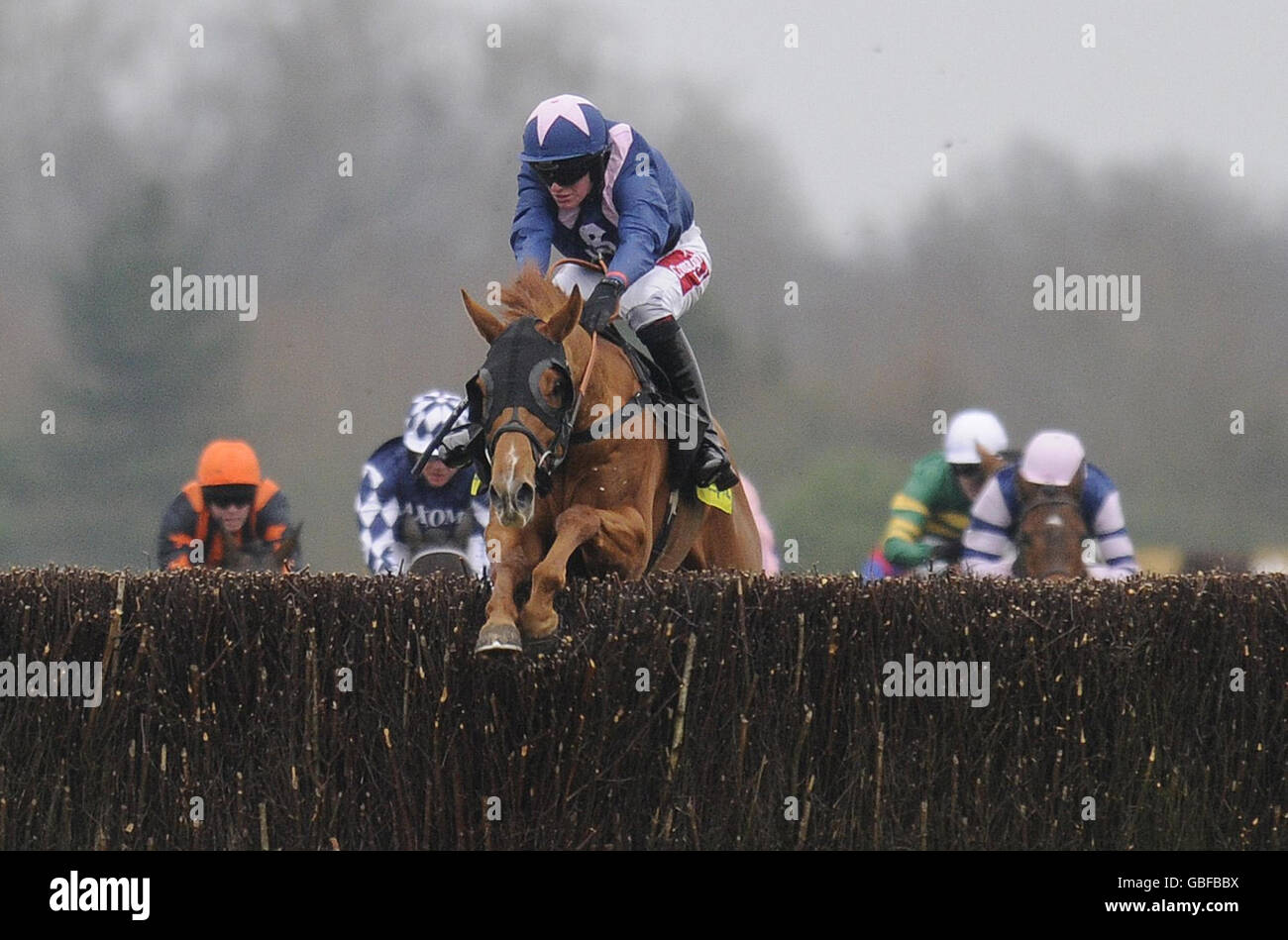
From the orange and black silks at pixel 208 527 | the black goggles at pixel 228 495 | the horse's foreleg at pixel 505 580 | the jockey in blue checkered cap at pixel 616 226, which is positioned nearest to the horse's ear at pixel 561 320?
the jockey in blue checkered cap at pixel 616 226

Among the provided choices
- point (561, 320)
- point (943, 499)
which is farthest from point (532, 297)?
point (943, 499)

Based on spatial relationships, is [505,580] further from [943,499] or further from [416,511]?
[943,499]

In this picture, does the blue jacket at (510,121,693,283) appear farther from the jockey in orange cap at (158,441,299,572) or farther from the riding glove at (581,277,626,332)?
the jockey in orange cap at (158,441,299,572)

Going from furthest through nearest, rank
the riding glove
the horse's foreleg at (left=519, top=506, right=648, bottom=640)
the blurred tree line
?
the blurred tree line → the riding glove → the horse's foreleg at (left=519, top=506, right=648, bottom=640)

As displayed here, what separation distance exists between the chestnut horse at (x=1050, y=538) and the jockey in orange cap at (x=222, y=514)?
3.55 metres

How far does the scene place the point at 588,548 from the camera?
663 cm

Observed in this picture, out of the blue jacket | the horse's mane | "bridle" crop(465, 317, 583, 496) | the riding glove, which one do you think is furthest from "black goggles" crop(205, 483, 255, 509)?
"bridle" crop(465, 317, 583, 496)

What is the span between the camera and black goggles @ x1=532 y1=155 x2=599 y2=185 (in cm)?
710

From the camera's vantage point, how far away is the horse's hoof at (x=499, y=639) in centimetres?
576

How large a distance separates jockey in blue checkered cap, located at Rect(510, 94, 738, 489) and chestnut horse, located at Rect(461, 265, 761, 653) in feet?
0.97

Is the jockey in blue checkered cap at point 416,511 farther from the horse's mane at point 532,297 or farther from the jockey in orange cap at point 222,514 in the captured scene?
the horse's mane at point 532,297

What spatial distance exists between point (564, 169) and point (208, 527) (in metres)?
3.46
